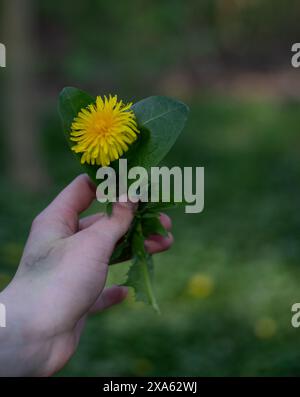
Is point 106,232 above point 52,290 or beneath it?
above

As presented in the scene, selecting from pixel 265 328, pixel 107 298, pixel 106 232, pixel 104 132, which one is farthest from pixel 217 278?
pixel 104 132

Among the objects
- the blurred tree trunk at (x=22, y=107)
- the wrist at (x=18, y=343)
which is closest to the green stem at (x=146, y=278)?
the wrist at (x=18, y=343)

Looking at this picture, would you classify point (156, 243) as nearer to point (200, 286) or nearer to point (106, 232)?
point (106, 232)

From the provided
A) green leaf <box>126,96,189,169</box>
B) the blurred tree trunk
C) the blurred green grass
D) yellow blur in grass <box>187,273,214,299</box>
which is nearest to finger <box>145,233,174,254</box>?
the blurred green grass

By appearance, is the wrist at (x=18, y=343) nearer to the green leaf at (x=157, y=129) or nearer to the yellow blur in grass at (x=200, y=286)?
the green leaf at (x=157, y=129)

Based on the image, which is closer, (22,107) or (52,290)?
(52,290)

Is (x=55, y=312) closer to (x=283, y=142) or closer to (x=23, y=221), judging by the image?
(x=23, y=221)
